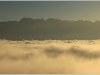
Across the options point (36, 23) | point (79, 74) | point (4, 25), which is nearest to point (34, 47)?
point (36, 23)

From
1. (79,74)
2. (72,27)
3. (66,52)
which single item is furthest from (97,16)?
(79,74)

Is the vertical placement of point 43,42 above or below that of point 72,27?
below

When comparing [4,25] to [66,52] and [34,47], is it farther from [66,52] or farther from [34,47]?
[66,52]

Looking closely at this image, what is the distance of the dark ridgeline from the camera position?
238 cm

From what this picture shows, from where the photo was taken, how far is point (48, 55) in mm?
2373

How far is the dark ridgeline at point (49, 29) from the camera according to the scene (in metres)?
2.38

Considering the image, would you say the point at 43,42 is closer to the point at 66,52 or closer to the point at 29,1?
the point at 66,52

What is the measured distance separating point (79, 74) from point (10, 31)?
939mm

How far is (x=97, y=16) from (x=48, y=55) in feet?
2.43

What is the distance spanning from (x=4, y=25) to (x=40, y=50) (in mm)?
510

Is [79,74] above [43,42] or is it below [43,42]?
below

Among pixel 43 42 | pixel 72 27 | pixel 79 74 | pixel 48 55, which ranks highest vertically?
pixel 72 27

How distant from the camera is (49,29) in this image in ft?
7.89

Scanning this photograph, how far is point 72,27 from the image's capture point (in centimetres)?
242
